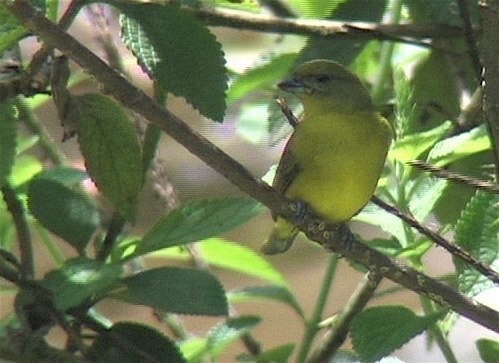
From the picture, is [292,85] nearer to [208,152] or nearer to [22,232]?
[22,232]

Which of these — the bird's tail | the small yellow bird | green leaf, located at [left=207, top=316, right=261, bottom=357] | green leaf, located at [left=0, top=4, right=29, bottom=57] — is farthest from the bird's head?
green leaf, located at [left=0, top=4, right=29, bottom=57]

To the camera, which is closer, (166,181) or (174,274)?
(174,274)

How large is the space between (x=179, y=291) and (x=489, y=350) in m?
0.21

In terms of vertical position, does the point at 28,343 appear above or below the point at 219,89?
below

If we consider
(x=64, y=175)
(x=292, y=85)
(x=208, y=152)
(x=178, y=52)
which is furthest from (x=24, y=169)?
(x=208, y=152)

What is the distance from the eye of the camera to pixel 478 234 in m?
0.61

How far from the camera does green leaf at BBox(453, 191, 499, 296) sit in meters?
0.61

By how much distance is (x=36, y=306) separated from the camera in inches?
24.5

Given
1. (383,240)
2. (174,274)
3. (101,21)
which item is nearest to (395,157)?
(383,240)

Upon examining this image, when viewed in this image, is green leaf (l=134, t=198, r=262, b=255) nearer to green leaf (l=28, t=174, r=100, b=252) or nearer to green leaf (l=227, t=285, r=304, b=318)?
green leaf (l=28, t=174, r=100, b=252)

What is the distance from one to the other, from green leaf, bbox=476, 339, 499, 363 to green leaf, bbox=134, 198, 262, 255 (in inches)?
6.9

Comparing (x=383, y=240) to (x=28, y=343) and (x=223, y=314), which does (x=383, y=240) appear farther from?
(x=28, y=343)

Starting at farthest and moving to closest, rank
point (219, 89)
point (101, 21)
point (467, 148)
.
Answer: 1. point (101, 21)
2. point (467, 148)
3. point (219, 89)

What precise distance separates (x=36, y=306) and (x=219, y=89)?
0.20m
